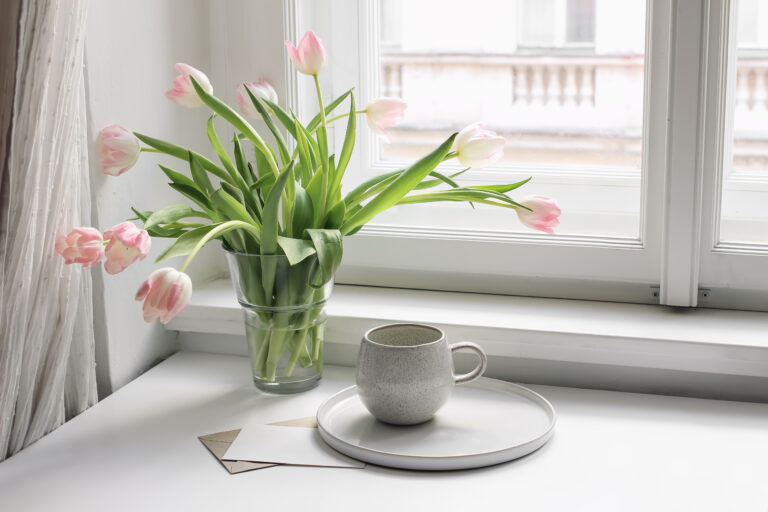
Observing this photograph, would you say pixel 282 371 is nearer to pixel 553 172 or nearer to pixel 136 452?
pixel 136 452

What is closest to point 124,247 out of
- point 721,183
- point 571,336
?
point 571,336

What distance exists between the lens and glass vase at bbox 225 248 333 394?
1.09 m

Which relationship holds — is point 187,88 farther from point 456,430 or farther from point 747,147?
point 747,147

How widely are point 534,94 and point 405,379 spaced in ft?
1.83

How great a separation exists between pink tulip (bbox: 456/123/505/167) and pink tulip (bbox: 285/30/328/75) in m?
0.19

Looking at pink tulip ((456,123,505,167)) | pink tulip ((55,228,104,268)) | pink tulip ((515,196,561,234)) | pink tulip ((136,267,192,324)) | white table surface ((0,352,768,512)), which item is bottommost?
white table surface ((0,352,768,512))

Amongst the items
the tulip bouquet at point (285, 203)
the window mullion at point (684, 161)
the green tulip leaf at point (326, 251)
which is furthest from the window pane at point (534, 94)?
the green tulip leaf at point (326, 251)

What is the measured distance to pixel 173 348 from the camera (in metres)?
1.34

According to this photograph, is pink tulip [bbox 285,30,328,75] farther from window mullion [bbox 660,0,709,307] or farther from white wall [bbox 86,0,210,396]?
window mullion [bbox 660,0,709,307]

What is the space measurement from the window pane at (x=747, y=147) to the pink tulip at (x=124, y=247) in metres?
0.80

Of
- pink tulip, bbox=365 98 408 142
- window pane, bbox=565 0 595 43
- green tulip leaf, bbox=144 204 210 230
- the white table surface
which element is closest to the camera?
the white table surface

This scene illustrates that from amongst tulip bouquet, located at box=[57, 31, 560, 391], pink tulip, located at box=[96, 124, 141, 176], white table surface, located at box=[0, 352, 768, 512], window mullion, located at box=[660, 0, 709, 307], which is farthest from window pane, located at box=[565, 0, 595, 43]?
pink tulip, located at box=[96, 124, 141, 176]

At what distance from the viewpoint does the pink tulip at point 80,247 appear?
974 millimetres

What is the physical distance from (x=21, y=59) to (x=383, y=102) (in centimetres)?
43
